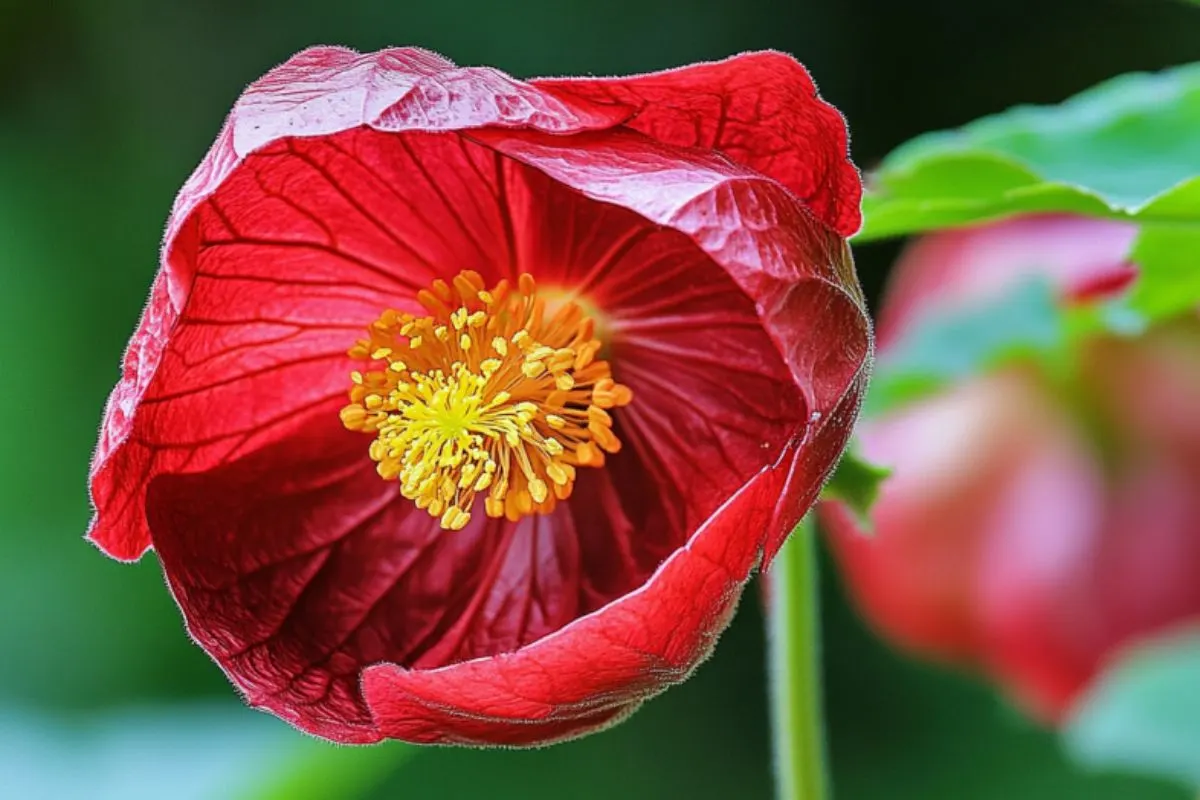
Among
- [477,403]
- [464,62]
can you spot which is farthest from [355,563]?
[464,62]

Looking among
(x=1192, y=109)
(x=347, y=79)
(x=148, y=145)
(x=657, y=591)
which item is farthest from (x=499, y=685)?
(x=148, y=145)

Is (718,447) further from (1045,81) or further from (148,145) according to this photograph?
(148,145)

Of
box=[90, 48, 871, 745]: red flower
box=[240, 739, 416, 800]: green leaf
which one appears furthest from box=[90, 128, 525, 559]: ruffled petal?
box=[240, 739, 416, 800]: green leaf

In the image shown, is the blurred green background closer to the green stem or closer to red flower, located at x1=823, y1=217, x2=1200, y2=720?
red flower, located at x1=823, y1=217, x2=1200, y2=720

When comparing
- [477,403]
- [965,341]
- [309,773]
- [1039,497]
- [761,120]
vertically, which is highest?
[761,120]

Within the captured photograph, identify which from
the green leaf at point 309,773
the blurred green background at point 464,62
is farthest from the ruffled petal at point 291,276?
the blurred green background at point 464,62

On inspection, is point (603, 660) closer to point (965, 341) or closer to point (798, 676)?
point (798, 676)
